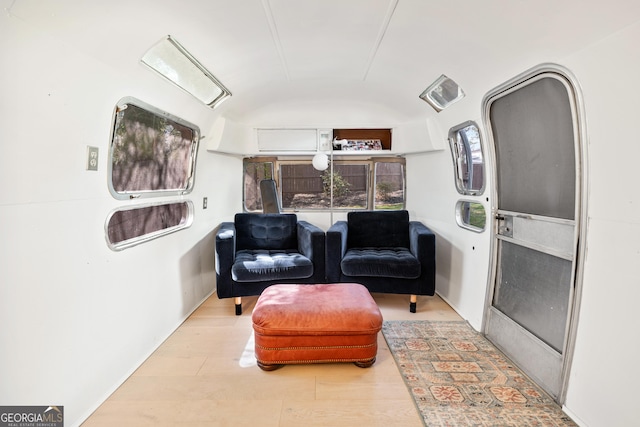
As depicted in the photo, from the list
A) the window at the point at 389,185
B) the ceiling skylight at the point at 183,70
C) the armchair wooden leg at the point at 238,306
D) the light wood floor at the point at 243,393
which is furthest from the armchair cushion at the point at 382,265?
the ceiling skylight at the point at 183,70

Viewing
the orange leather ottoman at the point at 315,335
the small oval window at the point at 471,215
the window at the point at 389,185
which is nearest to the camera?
the orange leather ottoman at the point at 315,335

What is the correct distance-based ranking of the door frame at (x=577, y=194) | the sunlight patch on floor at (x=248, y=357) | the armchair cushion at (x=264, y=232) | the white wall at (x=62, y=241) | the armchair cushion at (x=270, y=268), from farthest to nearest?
the armchair cushion at (x=264, y=232)
the armchair cushion at (x=270, y=268)
the sunlight patch on floor at (x=248, y=357)
the door frame at (x=577, y=194)
the white wall at (x=62, y=241)

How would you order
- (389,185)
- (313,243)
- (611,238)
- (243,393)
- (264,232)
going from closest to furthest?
(611,238) < (243,393) < (313,243) < (264,232) < (389,185)

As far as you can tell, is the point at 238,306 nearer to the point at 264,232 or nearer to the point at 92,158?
the point at 264,232

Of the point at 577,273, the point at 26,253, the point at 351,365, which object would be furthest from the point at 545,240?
the point at 26,253

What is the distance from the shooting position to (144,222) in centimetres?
232

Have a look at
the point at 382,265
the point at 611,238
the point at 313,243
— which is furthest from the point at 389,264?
the point at 611,238

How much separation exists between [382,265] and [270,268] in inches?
39.2

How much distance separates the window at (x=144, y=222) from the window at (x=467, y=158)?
8.19 feet

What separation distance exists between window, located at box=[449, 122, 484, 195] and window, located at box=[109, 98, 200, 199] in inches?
93.5

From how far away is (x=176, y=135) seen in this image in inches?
106

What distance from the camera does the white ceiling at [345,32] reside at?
4.34ft

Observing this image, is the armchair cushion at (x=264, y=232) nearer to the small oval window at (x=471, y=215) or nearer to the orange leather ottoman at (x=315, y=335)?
the orange leather ottoman at (x=315, y=335)

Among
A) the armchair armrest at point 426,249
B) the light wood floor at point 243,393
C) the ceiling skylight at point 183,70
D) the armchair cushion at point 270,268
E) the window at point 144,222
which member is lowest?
the light wood floor at point 243,393
